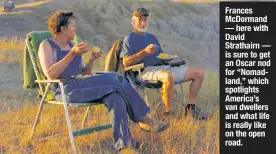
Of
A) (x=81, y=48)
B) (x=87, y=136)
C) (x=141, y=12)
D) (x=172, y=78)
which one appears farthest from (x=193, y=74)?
(x=81, y=48)

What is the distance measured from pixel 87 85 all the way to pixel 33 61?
546mm

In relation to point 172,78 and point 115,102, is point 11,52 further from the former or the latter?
point 115,102

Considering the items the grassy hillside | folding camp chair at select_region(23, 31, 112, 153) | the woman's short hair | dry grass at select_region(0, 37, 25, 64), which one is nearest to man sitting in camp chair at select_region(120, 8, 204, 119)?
folding camp chair at select_region(23, 31, 112, 153)

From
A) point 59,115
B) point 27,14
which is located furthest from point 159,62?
point 27,14

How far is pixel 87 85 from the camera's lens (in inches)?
166

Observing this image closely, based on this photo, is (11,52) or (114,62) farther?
(11,52)

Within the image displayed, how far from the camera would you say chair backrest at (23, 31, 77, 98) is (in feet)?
14.7

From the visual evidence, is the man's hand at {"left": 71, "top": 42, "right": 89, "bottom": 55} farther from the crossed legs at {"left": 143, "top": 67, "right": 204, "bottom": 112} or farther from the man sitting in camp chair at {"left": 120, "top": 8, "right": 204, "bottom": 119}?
the crossed legs at {"left": 143, "top": 67, "right": 204, "bottom": 112}

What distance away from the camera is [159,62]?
569 centimetres

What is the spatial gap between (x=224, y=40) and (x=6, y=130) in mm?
2018

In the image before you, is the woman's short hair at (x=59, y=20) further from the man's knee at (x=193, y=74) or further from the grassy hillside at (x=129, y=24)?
the grassy hillside at (x=129, y=24)

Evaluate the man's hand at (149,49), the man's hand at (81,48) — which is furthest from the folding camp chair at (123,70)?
the man's hand at (81,48)

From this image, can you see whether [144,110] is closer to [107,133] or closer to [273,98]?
[107,133]

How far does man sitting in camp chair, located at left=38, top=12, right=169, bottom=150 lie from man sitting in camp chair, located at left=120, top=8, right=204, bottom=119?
0.95 m
